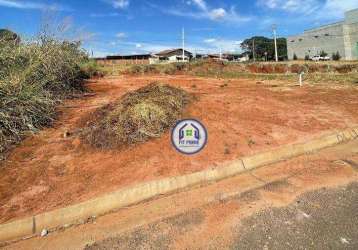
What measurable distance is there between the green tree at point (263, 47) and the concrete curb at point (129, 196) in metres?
61.4

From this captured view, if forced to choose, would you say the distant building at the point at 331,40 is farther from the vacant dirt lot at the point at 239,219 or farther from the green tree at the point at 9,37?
the vacant dirt lot at the point at 239,219

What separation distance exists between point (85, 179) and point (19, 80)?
317 centimetres

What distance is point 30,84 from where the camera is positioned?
254 inches

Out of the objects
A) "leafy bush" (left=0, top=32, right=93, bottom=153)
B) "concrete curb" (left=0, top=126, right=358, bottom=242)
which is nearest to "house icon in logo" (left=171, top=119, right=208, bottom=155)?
"concrete curb" (left=0, top=126, right=358, bottom=242)

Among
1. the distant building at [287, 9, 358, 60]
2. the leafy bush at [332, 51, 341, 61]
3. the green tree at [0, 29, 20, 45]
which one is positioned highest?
the distant building at [287, 9, 358, 60]

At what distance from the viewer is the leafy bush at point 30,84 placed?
5.34m

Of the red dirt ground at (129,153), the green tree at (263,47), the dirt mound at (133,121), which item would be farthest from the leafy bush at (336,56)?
the dirt mound at (133,121)

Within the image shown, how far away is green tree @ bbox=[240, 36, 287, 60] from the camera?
64.1 metres

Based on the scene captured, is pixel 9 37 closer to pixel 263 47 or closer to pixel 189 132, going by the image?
pixel 189 132

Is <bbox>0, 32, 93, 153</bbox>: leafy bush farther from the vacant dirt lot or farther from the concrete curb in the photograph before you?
the vacant dirt lot

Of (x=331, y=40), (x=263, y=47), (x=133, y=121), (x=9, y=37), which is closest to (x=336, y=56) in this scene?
(x=331, y=40)

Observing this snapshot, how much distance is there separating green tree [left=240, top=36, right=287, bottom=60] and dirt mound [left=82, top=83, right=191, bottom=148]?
60297 mm

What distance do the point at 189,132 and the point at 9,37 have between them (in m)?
6.09

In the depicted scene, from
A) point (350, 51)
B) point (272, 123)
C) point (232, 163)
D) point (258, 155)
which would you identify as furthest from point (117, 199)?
point (350, 51)
